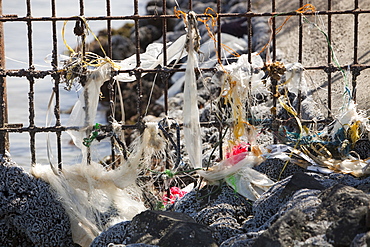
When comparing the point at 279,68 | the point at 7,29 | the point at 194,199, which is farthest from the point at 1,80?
the point at 7,29

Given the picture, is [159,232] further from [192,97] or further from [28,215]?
[28,215]

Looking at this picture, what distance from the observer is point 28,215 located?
372 centimetres

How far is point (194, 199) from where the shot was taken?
11.9ft

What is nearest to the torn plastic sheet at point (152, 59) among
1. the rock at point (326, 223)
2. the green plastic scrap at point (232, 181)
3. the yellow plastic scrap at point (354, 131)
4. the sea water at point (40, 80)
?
the green plastic scrap at point (232, 181)

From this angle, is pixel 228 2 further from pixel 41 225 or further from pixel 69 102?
pixel 41 225

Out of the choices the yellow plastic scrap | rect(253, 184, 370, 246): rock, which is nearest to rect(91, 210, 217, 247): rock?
rect(253, 184, 370, 246): rock

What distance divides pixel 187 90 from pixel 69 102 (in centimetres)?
992

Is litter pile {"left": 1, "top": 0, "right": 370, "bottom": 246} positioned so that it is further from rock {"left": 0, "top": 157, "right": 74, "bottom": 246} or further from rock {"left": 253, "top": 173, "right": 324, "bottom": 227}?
rock {"left": 253, "top": 173, "right": 324, "bottom": 227}

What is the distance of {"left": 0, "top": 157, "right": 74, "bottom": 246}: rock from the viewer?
370 centimetres

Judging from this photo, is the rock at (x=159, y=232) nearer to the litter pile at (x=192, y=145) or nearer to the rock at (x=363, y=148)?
the litter pile at (x=192, y=145)

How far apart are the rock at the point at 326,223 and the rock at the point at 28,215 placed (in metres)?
1.73

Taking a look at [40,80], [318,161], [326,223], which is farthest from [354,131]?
[40,80]

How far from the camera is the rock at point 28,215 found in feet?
12.1

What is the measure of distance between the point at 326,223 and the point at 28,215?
2.16 m
